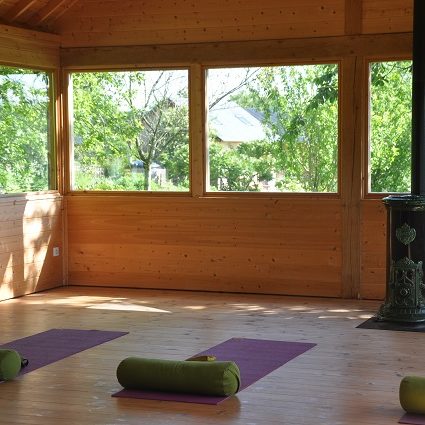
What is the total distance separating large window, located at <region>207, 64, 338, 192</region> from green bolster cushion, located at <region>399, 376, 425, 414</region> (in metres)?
4.30

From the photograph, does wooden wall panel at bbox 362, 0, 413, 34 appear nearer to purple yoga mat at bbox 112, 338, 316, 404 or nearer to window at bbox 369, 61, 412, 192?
window at bbox 369, 61, 412, 192

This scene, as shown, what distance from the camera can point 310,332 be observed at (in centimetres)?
749

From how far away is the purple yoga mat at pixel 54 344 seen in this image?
6.63 m

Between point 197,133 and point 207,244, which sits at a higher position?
point 197,133

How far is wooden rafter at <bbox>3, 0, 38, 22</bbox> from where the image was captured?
9.34 meters

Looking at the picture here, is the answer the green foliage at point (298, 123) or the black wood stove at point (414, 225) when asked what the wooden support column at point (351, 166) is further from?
the black wood stove at point (414, 225)

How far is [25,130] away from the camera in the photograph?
9617 mm

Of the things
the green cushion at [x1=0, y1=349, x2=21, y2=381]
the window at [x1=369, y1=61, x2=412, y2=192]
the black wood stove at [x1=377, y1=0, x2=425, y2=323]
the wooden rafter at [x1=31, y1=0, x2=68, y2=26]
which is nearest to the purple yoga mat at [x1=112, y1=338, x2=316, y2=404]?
the green cushion at [x1=0, y1=349, x2=21, y2=381]

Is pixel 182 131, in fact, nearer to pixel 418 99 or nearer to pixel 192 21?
pixel 192 21

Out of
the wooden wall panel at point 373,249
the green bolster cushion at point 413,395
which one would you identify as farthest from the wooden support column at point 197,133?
the green bolster cushion at point 413,395

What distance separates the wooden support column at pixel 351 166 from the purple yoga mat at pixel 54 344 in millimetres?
2674

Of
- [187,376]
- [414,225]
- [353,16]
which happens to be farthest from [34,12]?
[187,376]

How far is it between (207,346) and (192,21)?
3956mm

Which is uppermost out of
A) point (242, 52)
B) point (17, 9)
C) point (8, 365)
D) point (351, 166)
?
point (17, 9)
